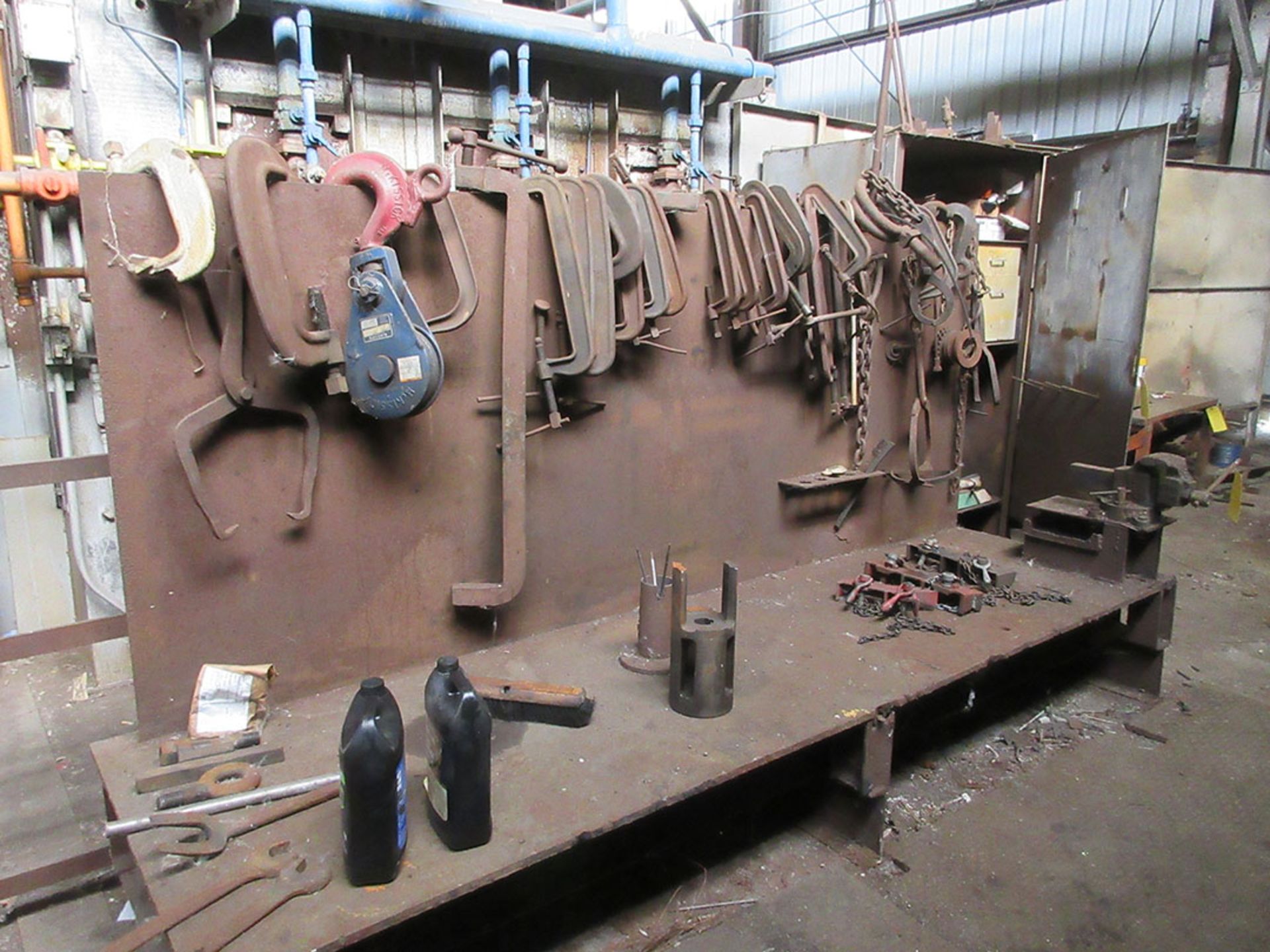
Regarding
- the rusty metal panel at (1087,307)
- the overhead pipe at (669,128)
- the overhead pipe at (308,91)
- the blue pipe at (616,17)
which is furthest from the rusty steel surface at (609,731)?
the blue pipe at (616,17)

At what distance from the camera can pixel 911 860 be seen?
2.01m

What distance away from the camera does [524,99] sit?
3.09 m

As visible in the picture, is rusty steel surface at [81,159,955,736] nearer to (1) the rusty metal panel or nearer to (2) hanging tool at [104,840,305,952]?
(2) hanging tool at [104,840,305,952]

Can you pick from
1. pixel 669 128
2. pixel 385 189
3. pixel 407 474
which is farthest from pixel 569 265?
pixel 669 128

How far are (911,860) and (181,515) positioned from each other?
179 centimetres

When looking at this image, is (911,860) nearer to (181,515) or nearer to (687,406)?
(687,406)

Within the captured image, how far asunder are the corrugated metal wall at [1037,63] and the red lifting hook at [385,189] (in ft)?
19.6

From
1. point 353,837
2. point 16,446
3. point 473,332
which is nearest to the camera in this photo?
point 353,837

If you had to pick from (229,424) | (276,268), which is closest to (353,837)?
(229,424)

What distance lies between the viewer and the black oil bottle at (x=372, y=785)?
123cm

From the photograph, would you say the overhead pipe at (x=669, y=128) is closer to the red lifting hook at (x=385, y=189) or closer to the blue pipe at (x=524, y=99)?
the blue pipe at (x=524, y=99)

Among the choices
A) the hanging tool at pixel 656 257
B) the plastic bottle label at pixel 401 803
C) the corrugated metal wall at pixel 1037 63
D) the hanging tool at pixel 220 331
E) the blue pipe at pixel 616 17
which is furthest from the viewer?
the corrugated metal wall at pixel 1037 63

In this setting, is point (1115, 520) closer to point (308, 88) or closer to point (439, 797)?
point (439, 797)

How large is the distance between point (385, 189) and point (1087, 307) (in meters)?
3.26
